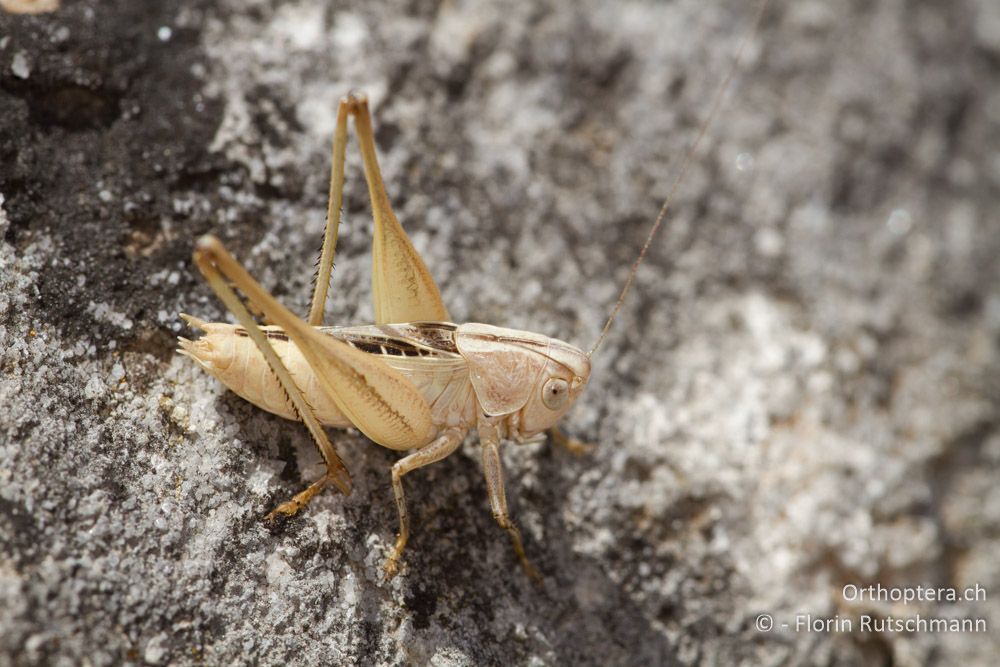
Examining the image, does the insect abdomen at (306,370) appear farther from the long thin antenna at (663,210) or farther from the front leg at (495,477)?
the long thin antenna at (663,210)

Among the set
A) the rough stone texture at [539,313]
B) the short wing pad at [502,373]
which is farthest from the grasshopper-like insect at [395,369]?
the rough stone texture at [539,313]

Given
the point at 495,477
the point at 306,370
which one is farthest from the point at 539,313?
the point at 306,370

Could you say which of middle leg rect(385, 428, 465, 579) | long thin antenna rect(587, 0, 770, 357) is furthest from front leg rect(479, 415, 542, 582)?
long thin antenna rect(587, 0, 770, 357)

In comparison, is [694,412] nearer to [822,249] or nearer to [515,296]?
[515,296]

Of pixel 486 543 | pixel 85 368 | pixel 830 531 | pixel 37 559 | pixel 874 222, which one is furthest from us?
pixel 874 222

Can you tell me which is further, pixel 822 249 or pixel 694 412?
pixel 822 249

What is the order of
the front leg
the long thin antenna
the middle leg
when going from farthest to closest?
1. the long thin antenna
2. the front leg
3. the middle leg

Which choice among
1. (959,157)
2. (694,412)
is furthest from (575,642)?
(959,157)

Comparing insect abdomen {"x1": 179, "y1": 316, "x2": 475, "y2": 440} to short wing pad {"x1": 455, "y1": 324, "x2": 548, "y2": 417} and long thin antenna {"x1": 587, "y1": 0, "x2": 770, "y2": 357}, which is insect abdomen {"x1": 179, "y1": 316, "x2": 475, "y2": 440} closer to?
short wing pad {"x1": 455, "y1": 324, "x2": 548, "y2": 417}
